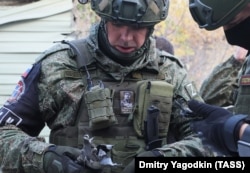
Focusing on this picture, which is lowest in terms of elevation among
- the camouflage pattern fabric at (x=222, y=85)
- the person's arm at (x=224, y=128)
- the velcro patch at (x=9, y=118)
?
the camouflage pattern fabric at (x=222, y=85)

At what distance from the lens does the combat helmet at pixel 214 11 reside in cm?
281

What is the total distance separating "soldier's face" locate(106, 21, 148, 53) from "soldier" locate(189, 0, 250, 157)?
44 cm

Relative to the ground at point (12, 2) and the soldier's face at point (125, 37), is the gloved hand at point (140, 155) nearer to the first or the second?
the soldier's face at point (125, 37)

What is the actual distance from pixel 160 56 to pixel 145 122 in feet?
1.58

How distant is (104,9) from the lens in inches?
133

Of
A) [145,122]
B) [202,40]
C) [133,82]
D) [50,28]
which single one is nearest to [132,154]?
[145,122]

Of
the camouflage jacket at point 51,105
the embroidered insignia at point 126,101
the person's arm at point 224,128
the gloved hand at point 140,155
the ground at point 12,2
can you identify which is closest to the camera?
the person's arm at point 224,128

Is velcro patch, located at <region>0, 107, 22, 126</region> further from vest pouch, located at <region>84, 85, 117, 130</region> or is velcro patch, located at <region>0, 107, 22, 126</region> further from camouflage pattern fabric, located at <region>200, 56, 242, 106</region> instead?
camouflage pattern fabric, located at <region>200, 56, 242, 106</region>

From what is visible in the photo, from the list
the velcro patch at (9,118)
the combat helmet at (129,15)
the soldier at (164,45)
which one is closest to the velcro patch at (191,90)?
the combat helmet at (129,15)

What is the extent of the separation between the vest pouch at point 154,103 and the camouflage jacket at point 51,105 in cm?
8

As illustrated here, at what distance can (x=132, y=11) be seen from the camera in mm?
3309

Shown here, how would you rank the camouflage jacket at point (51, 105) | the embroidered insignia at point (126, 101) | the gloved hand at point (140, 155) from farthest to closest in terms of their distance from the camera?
the embroidered insignia at point (126, 101)
the camouflage jacket at point (51, 105)
the gloved hand at point (140, 155)

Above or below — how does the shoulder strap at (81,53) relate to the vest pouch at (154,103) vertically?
above

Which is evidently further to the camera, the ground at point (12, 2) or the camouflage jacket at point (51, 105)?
the ground at point (12, 2)
